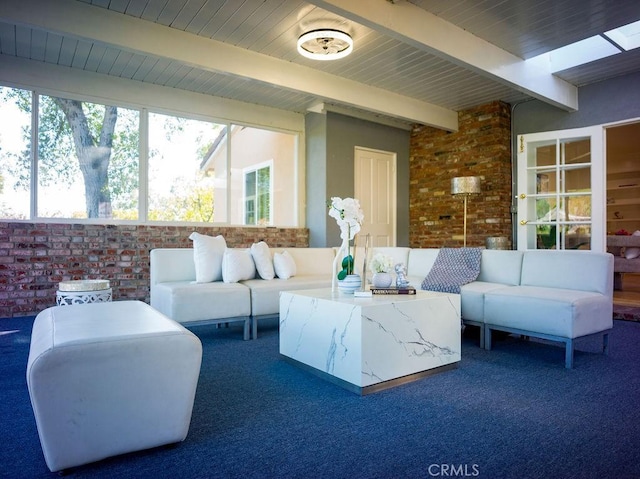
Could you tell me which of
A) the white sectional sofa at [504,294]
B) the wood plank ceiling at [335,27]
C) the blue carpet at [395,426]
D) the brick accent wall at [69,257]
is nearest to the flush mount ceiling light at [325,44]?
the wood plank ceiling at [335,27]

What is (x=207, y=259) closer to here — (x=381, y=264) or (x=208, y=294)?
(x=208, y=294)

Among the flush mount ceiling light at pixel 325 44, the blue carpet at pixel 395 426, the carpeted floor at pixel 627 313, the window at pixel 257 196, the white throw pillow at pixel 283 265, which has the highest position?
the flush mount ceiling light at pixel 325 44

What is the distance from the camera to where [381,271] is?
9.73 ft

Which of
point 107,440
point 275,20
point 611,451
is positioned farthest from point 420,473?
point 275,20

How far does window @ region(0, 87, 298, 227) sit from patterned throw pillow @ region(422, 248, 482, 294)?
2.90 m

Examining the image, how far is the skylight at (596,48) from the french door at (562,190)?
100 centimetres

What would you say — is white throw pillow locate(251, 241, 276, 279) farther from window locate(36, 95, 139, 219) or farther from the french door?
the french door

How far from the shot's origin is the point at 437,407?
83.8 inches

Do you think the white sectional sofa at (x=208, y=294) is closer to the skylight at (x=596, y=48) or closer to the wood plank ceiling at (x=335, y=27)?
the wood plank ceiling at (x=335, y=27)

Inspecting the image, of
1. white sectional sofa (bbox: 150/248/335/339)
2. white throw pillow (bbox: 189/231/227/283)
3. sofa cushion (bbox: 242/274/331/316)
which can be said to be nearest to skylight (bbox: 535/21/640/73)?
white sectional sofa (bbox: 150/248/335/339)

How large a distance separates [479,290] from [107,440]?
9.10 ft

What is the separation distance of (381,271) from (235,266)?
1460 mm

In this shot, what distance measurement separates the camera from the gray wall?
623cm

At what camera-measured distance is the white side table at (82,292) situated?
3387 millimetres
